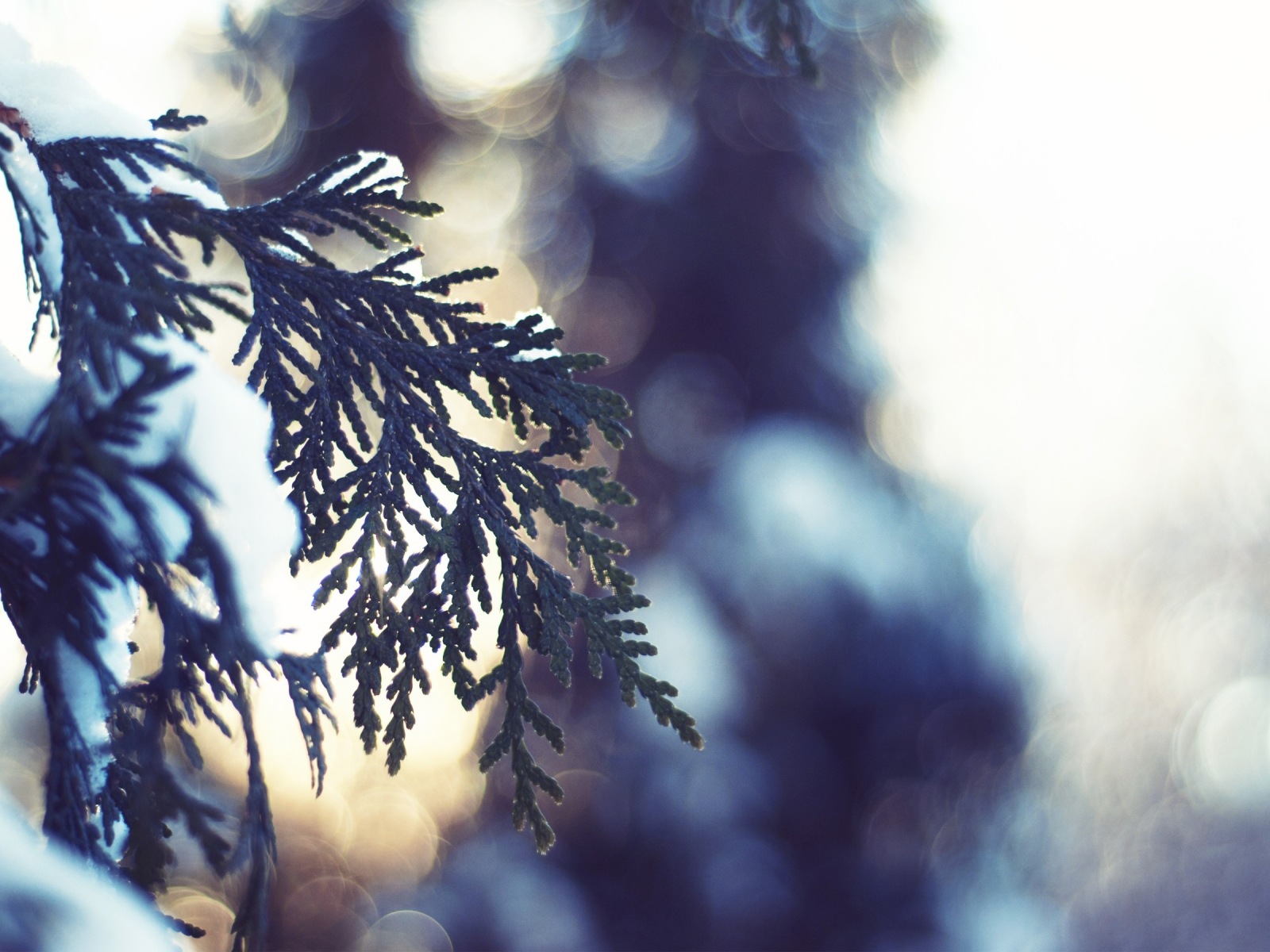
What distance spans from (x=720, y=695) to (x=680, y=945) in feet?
10.6

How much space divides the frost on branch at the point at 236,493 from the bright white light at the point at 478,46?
8.26 m

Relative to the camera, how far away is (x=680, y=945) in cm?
917

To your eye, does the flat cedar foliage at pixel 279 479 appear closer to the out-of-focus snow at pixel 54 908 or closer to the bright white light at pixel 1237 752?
the out-of-focus snow at pixel 54 908

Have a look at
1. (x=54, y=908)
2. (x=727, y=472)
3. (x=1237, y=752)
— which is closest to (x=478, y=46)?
(x=727, y=472)

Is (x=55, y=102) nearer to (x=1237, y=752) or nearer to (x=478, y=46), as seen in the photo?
(x=478, y=46)

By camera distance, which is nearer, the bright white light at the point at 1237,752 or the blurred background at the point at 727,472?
the blurred background at the point at 727,472

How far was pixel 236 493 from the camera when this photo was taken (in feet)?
4.37

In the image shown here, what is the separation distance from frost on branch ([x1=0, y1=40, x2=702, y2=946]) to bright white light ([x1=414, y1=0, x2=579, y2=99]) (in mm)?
8259

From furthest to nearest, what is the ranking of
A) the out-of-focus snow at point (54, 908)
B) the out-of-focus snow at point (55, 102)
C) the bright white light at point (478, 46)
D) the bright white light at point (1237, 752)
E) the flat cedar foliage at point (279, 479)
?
the bright white light at point (1237, 752) → the bright white light at point (478, 46) → the out-of-focus snow at point (55, 102) → the flat cedar foliage at point (279, 479) → the out-of-focus snow at point (54, 908)

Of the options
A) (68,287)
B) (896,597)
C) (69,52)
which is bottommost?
(68,287)

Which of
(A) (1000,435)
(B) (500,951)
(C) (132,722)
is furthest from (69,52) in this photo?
(A) (1000,435)

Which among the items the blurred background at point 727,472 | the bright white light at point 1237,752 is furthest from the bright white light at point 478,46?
the bright white light at point 1237,752

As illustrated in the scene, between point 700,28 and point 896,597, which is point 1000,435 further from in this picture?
point 700,28

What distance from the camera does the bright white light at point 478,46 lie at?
891 cm
